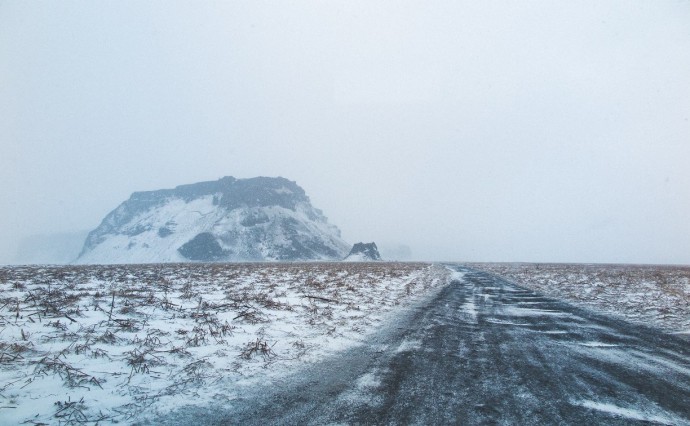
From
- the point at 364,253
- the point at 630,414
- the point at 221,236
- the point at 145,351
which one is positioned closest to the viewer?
the point at 630,414

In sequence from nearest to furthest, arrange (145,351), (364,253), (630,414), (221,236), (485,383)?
(630,414) < (485,383) < (145,351) < (364,253) < (221,236)

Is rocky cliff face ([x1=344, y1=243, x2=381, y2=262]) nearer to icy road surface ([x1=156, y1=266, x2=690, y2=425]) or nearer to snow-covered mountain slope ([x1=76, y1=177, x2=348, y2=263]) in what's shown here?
snow-covered mountain slope ([x1=76, y1=177, x2=348, y2=263])

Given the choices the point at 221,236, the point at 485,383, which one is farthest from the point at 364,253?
the point at 485,383

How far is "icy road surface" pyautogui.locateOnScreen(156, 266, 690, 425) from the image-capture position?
343 centimetres

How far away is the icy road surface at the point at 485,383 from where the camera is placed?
3.43 metres

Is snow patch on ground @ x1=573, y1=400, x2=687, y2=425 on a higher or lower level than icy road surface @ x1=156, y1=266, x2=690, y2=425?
higher

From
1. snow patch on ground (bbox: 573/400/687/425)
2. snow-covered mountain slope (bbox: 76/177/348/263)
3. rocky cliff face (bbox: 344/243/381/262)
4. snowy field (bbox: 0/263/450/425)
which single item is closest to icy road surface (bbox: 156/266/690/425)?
snow patch on ground (bbox: 573/400/687/425)

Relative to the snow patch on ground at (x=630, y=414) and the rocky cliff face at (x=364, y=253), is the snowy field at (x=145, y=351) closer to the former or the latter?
the snow patch on ground at (x=630, y=414)

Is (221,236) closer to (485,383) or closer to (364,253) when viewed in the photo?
(364,253)

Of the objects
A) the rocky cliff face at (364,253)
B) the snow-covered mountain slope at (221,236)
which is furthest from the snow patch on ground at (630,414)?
the snow-covered mountain slope at (221,236)

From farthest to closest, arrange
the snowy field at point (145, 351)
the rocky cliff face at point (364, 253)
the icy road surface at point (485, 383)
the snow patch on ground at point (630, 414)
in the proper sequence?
the rocky cliff face at point (364, 253)
the snowy field at point (145, 351)
the icy road surface at point (485, 383)
the snow patch on ground at point (630, 414)

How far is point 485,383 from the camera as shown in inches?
169

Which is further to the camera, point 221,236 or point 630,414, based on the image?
point 221,236

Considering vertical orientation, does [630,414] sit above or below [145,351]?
above
